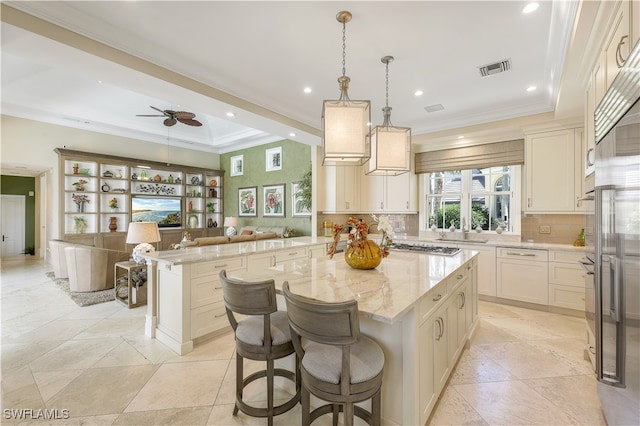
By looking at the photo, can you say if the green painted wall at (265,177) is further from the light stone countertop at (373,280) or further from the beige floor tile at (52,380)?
the beige floor tile at (52,380)

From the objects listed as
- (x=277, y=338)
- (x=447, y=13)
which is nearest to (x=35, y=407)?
(x=277, y=338)

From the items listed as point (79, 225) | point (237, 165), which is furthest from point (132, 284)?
point (237, 165)

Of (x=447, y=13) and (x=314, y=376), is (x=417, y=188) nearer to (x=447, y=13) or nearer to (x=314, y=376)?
(x=447, y=13)

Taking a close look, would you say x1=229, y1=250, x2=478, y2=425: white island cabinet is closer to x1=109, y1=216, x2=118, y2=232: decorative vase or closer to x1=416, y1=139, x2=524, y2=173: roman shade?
x1=416, y1=139, x2=524, y2=173: roman shade

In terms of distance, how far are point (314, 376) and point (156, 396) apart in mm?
1540

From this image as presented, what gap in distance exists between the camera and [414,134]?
5250 millimetres

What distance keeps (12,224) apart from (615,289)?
13180 mm

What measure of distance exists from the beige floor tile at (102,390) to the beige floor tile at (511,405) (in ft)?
8.45

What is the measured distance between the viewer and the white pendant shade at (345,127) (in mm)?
2127

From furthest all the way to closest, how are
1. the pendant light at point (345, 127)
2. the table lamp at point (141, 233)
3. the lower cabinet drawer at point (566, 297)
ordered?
the table lamp at point (141, 233)
the lower cabinet drawer at point (566, 297)
the pendant light at point (345, 127)

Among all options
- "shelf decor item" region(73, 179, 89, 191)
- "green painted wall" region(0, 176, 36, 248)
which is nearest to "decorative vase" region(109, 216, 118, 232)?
"shelf decor item" region(73, 179, 89, 191)

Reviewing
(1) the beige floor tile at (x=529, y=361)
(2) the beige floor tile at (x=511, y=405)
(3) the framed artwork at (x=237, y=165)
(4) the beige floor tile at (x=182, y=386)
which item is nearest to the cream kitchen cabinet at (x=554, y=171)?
(1) the beige floor tile at (x=529, y=361)

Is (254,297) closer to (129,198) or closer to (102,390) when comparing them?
(102,390)

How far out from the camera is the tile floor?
1970 mm
